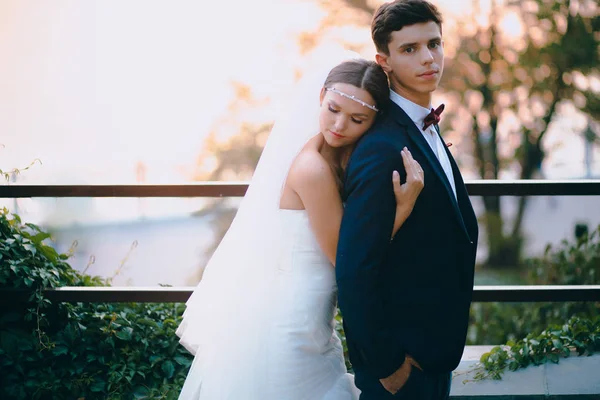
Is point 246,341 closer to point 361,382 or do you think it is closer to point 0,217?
point 361,382

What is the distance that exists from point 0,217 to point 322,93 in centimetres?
237

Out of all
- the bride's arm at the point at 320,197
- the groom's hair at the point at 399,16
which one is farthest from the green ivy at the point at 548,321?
the groom's hair at the point at 399,16

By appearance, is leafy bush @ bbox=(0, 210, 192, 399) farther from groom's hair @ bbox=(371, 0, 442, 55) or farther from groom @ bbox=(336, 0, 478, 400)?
groom's hair @ bbox=(371, 0, 442, 55)

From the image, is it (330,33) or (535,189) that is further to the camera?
(330,33)

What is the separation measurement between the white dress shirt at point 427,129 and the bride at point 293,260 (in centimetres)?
8

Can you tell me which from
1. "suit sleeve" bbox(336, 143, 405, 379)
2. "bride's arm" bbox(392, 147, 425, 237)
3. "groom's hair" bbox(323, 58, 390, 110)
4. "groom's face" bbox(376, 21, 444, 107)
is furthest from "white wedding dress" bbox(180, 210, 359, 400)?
"groom's face" bbox(376, 21, 444, 107)

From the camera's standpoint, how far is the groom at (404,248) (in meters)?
2.21

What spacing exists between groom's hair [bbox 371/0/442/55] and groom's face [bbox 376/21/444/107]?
0.6 inches

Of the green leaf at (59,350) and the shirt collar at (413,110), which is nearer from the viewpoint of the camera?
the shirt collar at (413,110)

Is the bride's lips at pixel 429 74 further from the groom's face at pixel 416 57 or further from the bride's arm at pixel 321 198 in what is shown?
the bride's arm at pixel 321 198

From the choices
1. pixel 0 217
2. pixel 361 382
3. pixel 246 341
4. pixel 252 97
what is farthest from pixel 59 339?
pixel 252 97

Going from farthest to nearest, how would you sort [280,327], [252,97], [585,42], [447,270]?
[252,97], [585,42], [280,327], [447,270]

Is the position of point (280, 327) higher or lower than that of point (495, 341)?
higher

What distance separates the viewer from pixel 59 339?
3.87m
